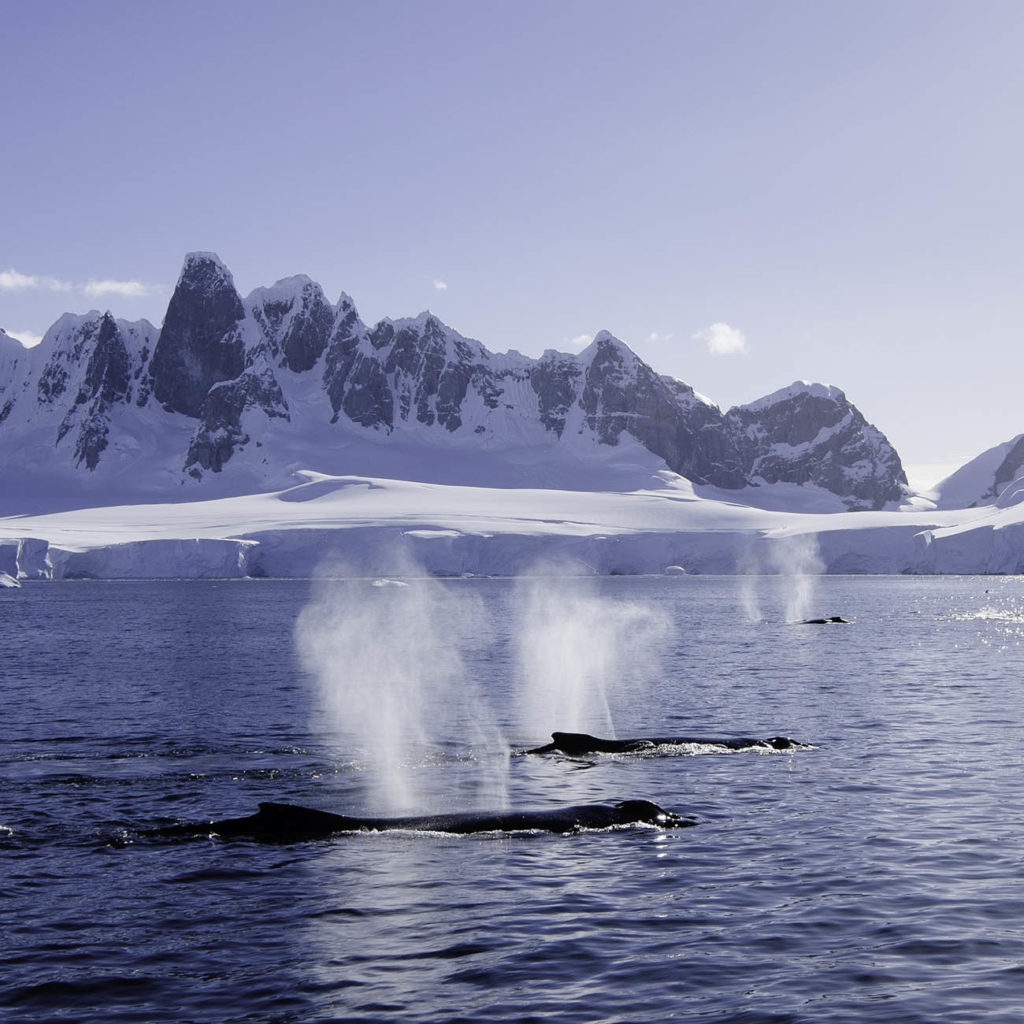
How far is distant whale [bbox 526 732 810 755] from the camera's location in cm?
3416

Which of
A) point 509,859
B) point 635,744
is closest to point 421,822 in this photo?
point 509,859

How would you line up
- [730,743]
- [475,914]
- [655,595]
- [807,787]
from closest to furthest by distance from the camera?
[475,914], [807,787], [730,743], [655,595]

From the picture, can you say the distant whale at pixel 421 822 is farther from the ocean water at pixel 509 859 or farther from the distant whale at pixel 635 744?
the distant whale at pixel 635 744

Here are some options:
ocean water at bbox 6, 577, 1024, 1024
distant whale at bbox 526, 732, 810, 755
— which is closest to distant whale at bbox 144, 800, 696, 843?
ocean water at bbox 6, 577, 1024, 1024

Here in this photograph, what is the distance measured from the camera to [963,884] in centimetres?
1991

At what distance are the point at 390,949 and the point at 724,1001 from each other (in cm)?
467

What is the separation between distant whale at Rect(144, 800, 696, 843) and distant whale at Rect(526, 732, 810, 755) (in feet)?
29.2

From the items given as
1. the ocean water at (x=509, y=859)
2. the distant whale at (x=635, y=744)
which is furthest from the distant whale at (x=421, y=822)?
the distant whale at (x=635, y=744)

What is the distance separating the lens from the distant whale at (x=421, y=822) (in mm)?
23359

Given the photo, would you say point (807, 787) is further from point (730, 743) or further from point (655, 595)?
point (655, 595)

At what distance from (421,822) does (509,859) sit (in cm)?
290

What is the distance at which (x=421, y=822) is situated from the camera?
24109 millimetres

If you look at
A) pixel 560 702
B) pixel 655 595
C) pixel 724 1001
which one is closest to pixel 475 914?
pixel 724 1001

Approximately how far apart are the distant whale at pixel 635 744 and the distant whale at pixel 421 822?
29.2 ft
